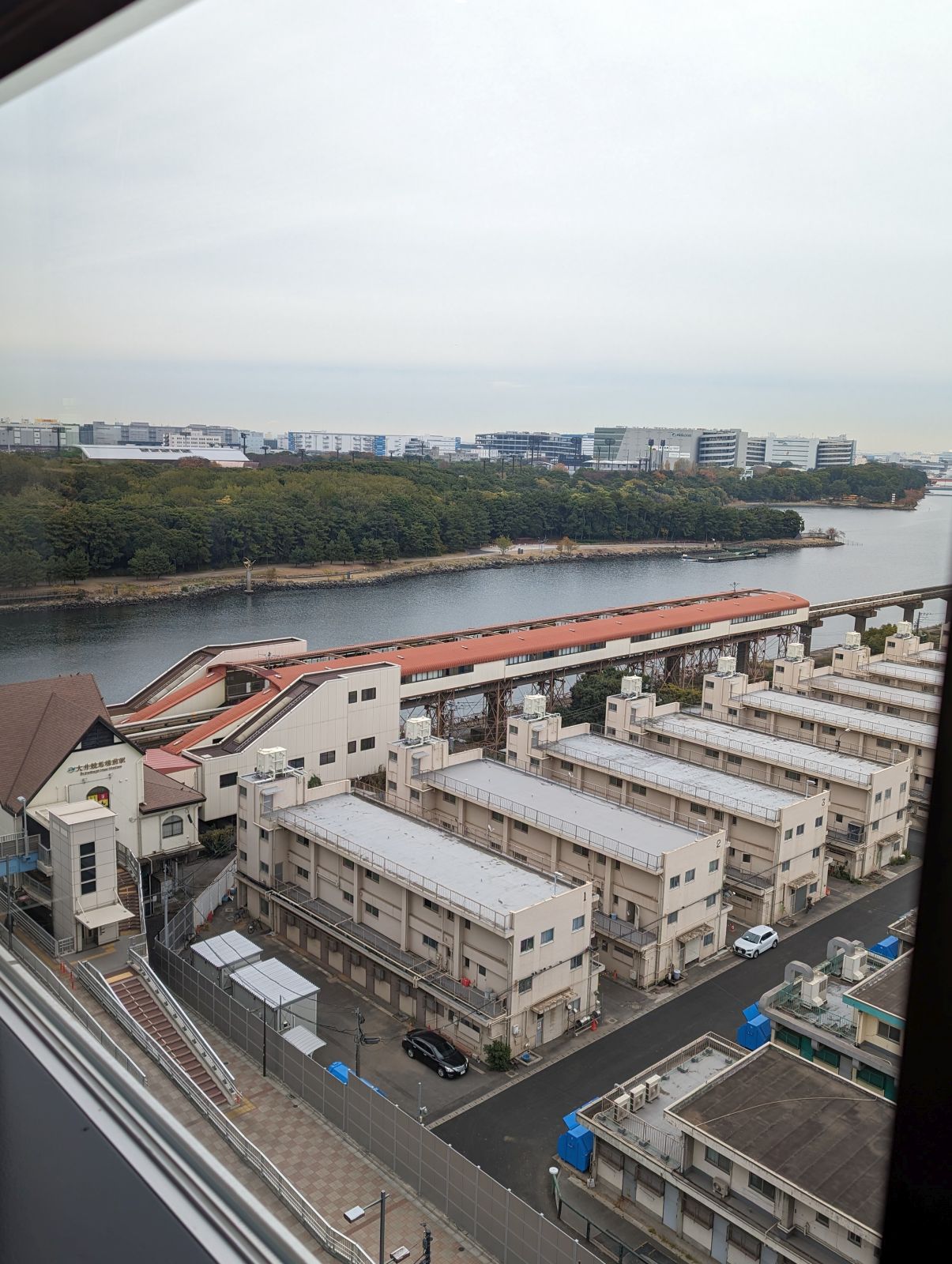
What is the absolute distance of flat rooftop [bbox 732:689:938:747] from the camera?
19.4 feet

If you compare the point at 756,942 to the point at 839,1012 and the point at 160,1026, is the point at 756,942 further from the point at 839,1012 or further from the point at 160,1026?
the point at 160,1026

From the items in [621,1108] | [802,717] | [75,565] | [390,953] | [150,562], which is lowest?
[390,953]

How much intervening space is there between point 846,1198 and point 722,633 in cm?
712

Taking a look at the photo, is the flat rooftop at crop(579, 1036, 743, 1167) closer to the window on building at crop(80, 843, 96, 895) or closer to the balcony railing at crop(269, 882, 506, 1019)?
the balcony railing at crop(269, 882, 506, 1019)

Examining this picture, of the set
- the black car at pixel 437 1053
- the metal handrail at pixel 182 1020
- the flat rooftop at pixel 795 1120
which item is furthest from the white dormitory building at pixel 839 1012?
the metal handrail at pixel 182 1020

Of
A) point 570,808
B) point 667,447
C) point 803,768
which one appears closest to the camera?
point 570,808

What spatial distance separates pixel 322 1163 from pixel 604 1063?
3.90 feet

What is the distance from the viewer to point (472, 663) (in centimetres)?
695

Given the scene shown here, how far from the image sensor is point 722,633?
892cm

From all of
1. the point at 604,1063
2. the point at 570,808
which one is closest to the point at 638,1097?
the point at 604,1063

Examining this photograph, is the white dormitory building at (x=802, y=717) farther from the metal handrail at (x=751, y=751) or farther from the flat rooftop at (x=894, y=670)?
the flat rooftop at (x=894, y=670)

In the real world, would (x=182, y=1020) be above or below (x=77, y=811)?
below

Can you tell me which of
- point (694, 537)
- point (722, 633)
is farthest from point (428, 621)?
point (694, 537)

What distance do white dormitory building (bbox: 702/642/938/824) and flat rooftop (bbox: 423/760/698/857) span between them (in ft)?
5.82
